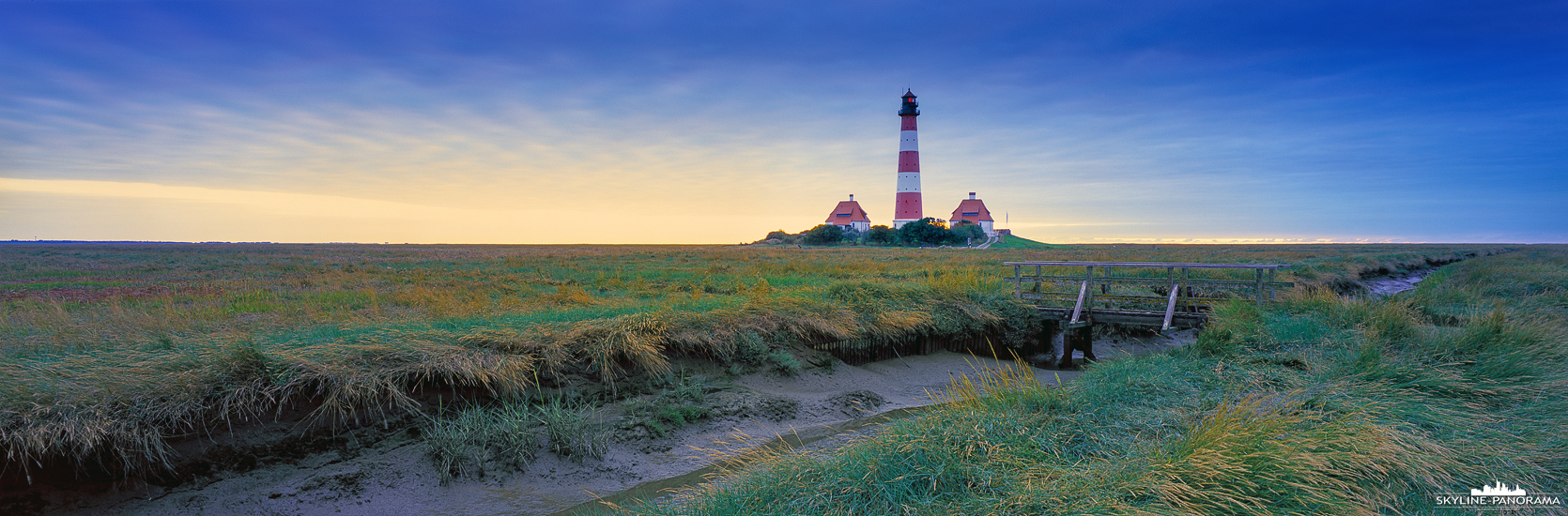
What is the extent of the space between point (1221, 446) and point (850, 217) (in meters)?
92.3

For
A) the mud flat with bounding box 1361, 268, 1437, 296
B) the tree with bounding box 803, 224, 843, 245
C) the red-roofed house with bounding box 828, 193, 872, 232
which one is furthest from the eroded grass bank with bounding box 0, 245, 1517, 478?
the red-roofed house with bounding box 828, 193, 872, 232

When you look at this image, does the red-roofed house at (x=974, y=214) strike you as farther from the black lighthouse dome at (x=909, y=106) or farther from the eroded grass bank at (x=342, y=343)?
the eroded grass bank at (x=342, y=343)

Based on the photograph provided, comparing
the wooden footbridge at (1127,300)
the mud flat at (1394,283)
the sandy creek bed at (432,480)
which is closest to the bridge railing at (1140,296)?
the wooden footbridge at (1127,300)

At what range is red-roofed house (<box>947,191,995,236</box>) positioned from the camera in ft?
316

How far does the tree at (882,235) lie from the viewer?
7844 cm

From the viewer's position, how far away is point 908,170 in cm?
7162

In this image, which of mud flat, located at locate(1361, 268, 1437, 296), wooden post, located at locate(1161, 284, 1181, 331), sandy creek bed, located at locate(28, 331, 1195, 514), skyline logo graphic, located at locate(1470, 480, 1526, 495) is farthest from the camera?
mud flat, located at locate(1361, 268, 1437, 296)

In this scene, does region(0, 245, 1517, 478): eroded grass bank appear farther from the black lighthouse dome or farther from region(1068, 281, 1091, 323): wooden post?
the black lighthouse dome

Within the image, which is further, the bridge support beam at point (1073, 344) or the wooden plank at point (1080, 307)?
the wooden plank at point (1080, 307)

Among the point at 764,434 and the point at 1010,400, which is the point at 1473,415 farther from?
the point at 764,434

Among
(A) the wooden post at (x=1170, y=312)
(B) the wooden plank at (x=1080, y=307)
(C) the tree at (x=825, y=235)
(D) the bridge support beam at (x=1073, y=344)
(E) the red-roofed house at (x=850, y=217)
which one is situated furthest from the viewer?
(E) the red-roofed house at (x=850, y=217)

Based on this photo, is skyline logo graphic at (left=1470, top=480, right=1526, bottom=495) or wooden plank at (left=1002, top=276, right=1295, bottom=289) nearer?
skyline logo graphic at (left=1470, top=480, right=1526, bottom=495)

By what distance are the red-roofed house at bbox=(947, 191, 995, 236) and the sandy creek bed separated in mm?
89968

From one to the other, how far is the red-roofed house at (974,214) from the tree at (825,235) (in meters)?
19.4
